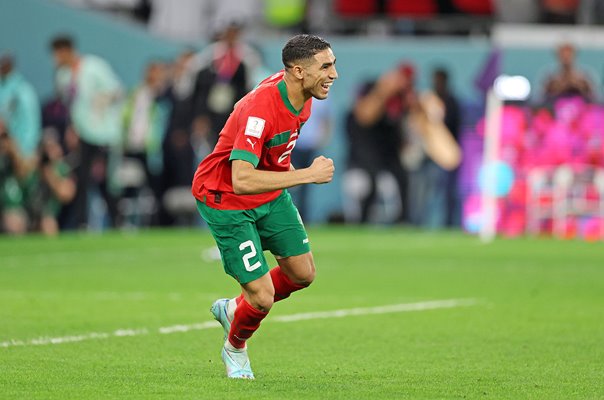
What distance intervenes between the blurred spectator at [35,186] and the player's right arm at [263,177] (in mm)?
16698

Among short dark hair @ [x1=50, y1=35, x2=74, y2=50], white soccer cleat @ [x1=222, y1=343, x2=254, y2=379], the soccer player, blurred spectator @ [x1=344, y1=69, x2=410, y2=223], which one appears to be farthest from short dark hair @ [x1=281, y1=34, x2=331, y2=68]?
blurred spectator @ [x1=344, y1=69, x2=410, y2=223]

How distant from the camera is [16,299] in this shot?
47.0 feet

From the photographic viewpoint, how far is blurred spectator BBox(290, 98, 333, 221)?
28.4 m

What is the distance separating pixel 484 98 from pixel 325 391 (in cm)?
2073

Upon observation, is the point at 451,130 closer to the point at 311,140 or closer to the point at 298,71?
the point at 311,140

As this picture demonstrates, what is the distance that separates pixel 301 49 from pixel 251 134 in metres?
0.63

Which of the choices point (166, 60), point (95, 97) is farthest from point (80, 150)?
point (166, 60)

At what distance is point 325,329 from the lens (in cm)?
1208

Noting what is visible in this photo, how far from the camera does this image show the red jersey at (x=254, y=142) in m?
8.60

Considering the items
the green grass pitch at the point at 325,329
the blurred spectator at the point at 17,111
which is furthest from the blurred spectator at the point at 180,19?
the green grass pitch at the point at 325,329

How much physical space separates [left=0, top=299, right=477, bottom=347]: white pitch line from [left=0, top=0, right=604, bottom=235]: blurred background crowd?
40.0 ft

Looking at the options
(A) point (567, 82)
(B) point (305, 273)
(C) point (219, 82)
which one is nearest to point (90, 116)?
(C) point (219, 82)

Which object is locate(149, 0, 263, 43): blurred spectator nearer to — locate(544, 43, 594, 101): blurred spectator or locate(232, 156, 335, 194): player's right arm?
locate(544, 43, 594, 101): blurred spectator

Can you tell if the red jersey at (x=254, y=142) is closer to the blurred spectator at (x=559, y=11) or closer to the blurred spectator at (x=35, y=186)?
the blurred spectator at (x=35, y=186)
